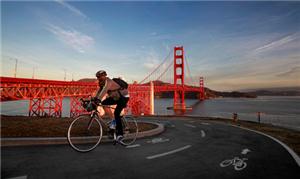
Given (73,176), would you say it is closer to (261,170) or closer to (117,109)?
(117,109)

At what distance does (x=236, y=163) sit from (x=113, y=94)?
407 cm

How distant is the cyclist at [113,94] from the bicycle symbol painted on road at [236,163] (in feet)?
10.6

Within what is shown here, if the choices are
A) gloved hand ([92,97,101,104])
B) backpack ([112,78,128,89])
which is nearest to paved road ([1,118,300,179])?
gloved hand ([92,97,101,104])

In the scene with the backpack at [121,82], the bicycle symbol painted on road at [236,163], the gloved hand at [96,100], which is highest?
the backpack at [121,82]

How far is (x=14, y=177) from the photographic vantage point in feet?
10.0

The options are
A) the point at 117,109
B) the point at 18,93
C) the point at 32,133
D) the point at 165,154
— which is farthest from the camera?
the point at 18,93

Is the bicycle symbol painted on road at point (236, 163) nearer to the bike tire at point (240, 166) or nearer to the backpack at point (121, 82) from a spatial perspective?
the bike tire at point (240, 166)

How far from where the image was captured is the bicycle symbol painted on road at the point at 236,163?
4066 mm

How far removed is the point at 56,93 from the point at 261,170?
4899cm

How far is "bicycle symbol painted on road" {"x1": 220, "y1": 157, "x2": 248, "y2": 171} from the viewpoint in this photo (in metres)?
4.07

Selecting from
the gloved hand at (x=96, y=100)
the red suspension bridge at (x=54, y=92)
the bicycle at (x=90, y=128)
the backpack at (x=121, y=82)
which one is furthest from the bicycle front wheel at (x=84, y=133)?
the red suspension bridge at (x=54, y=92)

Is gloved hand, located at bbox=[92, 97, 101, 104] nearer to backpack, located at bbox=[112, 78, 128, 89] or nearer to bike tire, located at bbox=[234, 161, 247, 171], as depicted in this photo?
backpack, located at bbox=[112, 78, 128, 89]

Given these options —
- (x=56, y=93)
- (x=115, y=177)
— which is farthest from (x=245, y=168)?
(x=56, y=93)

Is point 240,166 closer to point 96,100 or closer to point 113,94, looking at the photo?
point 113,94
